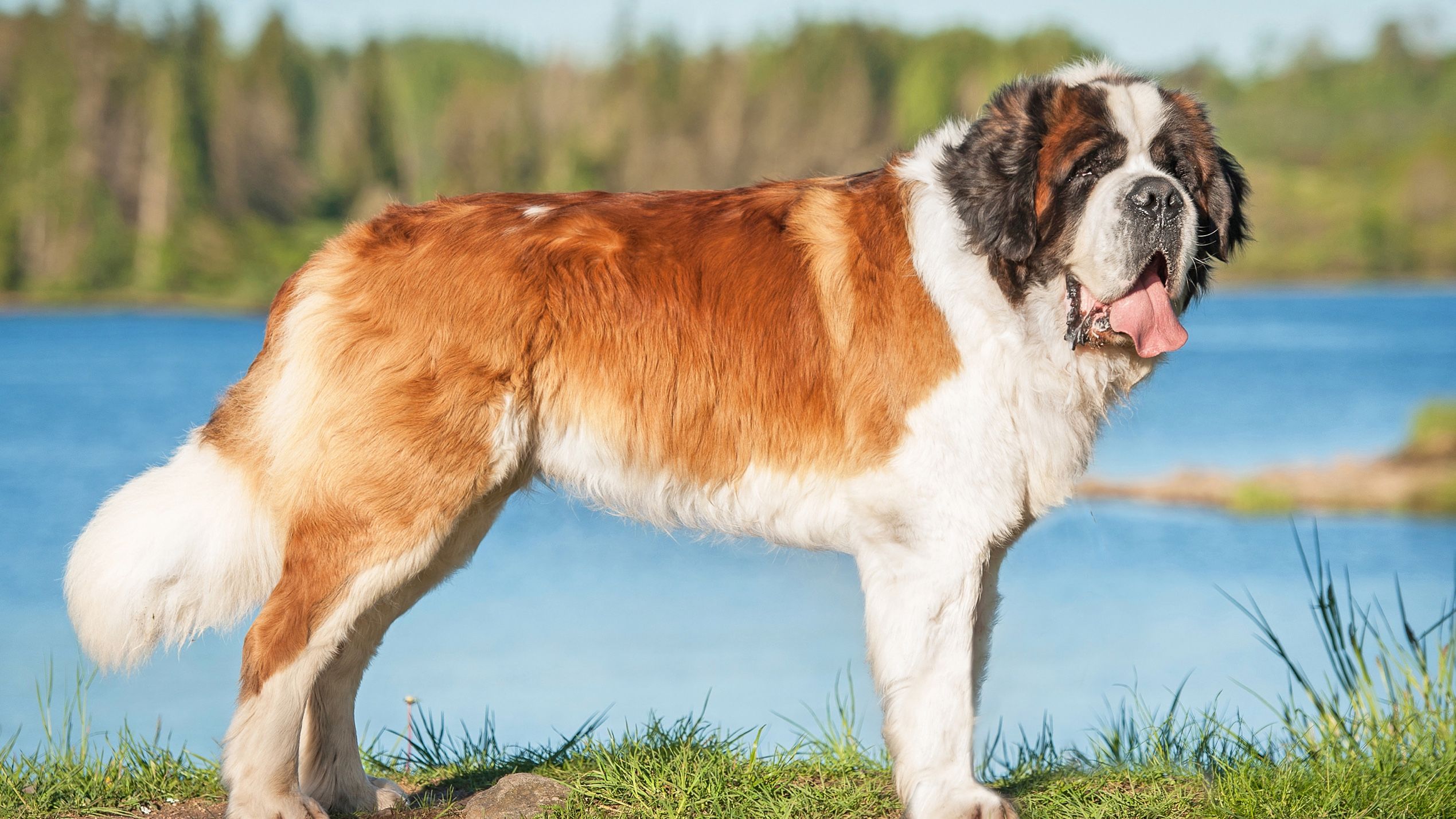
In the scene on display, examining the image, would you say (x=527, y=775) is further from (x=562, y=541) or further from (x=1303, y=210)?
(x=1303, y=210)

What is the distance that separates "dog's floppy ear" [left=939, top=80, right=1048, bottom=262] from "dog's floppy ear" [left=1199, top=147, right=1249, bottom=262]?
520 millimetres

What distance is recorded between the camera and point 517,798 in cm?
385

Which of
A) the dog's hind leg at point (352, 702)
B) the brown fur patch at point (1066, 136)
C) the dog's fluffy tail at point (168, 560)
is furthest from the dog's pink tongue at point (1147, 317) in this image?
the dog's fluffy tail at point (168, 560)

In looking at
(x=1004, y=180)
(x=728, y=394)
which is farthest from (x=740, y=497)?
(x=1004, y=180)

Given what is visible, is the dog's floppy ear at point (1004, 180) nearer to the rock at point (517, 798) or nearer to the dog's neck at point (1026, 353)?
the dog's neck at point (1026, 353)

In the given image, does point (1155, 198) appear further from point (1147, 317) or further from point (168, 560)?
point (168, 560)

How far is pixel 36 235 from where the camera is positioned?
24.9 m

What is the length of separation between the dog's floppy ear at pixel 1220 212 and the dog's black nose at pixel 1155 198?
0.26 meters

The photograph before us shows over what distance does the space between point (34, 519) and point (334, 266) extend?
10.5 meters

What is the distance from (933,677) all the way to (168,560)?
222 centimetres

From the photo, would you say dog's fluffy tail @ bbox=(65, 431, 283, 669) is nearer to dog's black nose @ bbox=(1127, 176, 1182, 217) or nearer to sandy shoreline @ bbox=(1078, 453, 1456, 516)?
dog's black nose @ bbox=(1127, 176, 1182, 217)

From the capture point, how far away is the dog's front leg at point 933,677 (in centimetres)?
360

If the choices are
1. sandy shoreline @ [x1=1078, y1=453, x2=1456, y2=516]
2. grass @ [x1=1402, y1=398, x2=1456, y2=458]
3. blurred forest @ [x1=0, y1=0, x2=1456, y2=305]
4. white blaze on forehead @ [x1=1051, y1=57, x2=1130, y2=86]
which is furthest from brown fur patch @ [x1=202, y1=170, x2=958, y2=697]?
blurred forest @ [x1=0, y1=0, x2=1456, y2=305]

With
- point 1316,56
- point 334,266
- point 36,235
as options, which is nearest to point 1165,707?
point 334,266
